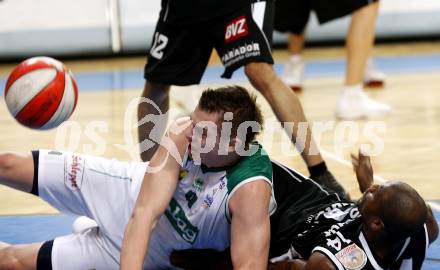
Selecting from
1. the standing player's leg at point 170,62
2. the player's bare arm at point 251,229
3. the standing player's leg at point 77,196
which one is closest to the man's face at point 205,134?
the player's bare arm at point 251,229

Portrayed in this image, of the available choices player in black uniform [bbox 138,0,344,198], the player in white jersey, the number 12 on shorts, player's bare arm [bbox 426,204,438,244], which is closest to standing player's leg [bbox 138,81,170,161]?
player in black uniform [bbox 138,0,344,198]

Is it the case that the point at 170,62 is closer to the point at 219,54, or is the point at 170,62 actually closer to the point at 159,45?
the point at 159,45

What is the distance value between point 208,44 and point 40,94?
46.5 inches

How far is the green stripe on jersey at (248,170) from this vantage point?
10.0 feet

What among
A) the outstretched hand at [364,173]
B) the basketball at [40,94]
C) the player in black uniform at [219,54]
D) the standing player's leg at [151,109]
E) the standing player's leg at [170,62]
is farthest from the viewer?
the standing player's leg at [151,109]

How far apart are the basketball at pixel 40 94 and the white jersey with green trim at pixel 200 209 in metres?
0.60

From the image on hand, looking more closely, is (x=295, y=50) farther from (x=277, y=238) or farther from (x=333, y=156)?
(x=277, y=238)

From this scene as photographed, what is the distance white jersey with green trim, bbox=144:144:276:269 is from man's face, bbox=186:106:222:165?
0.10 metres

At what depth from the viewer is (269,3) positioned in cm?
421

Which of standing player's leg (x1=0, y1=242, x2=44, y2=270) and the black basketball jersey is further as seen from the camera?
standing player's leg (x1=0, y1=242, x2=44, y2=270)

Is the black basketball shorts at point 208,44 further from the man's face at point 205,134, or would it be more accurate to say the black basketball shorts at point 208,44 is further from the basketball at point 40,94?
the man's face at point 205,134

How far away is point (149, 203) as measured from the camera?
→ 3.04 m

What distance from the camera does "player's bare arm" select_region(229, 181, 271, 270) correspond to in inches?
115

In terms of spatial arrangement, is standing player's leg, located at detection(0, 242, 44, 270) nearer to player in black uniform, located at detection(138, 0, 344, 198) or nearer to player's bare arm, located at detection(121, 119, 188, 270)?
player's bare arm, located at detection(121, 119, 188, 270)
